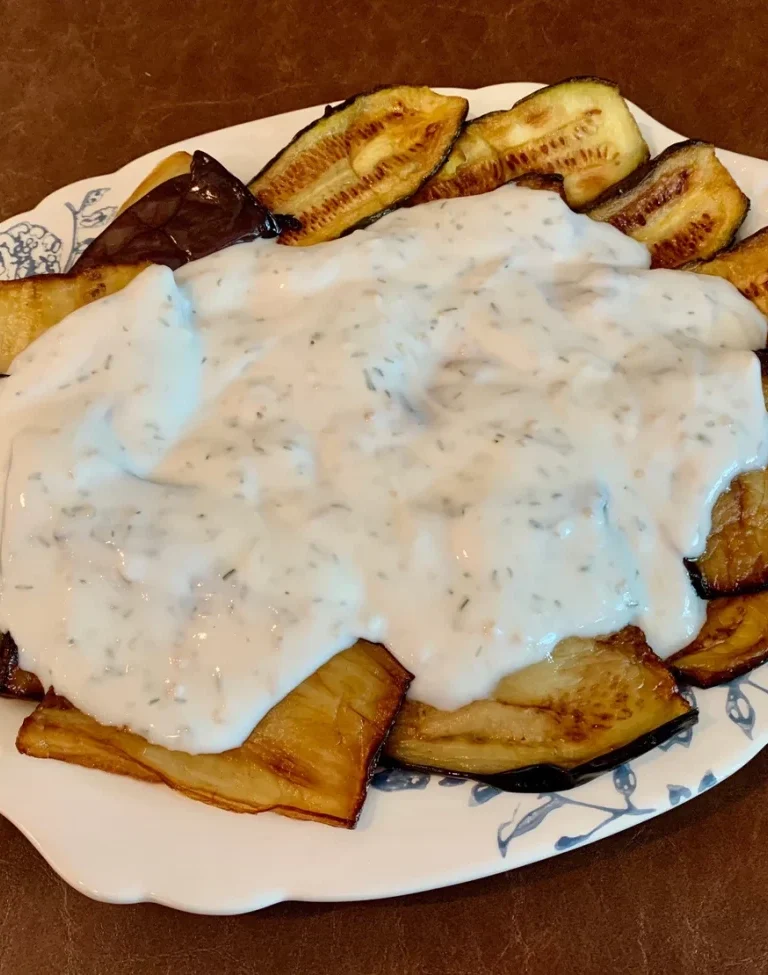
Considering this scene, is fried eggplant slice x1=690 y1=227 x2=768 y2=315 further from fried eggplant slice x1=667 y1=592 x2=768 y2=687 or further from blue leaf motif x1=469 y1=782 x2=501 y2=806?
blue leaf motif x1=469 y1=782 x2=501 y2=806

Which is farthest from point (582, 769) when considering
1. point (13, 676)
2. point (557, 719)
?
point (13, 676)

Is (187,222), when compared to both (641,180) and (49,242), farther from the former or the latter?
(641,180)

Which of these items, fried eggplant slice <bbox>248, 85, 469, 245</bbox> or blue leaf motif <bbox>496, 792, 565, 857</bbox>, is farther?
fried eggplant slice <bbox>248, 85, 469, 245</bbox>

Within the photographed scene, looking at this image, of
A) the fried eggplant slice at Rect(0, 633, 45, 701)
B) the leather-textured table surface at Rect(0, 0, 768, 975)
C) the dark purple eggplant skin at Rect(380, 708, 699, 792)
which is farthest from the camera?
the leather-textured table surface at Rect(0, 0, 768, 975)

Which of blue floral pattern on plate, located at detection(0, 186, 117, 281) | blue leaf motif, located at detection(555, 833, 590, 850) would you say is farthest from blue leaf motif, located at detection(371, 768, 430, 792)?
blue floral pattern on plate, located at detection(0, 186, 117, 281)

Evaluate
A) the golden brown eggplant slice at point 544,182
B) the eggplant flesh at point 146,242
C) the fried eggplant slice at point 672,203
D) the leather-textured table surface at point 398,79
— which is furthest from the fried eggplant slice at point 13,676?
the fried eggplant slice at point 672,203
